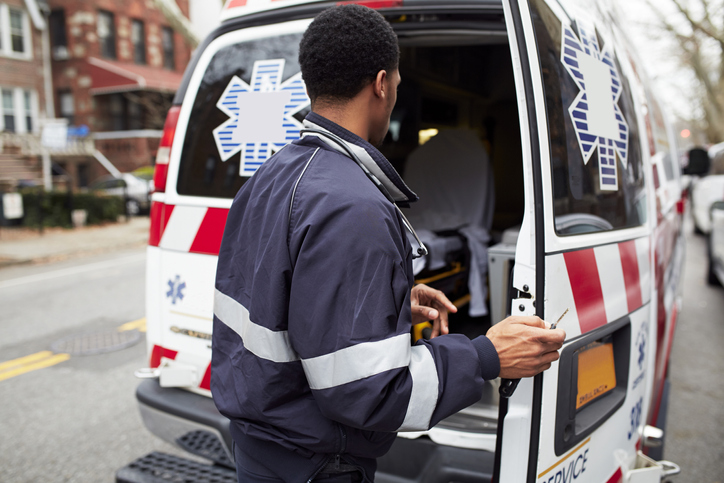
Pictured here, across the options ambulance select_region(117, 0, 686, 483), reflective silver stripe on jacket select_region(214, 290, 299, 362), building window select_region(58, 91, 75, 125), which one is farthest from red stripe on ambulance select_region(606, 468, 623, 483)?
building window select_region(58, 91, 75, 125)

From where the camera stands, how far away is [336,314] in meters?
1.14

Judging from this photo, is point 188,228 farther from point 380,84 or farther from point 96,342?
point 96,342

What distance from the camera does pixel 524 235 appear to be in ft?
4.55

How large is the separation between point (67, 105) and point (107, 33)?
389cm

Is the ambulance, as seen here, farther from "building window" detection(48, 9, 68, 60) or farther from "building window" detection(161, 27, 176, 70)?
"building window" detection(161, 27, 176, 70)

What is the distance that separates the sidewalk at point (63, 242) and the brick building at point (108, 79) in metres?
10.8

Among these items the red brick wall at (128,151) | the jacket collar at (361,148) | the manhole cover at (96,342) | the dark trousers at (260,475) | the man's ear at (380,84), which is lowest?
the manhole cover at (96,342)

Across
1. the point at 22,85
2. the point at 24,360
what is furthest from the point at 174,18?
the point at 22,85

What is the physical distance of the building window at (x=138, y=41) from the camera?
1032 inches

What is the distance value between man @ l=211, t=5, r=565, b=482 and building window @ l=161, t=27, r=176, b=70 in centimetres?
2948

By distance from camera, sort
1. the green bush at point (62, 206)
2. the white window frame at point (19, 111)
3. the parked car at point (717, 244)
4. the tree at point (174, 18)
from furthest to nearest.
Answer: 1. the white window frame at point (19, 111)
2. the green bush at point (62, 206)
3. the tree at point (174, 18)
4. the parked car at point (717, 244)

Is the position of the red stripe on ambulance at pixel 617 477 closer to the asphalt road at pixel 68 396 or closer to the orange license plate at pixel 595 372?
the orange license plate at pixel 595 372

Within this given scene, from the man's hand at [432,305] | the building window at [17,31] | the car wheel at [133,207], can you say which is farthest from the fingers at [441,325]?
the building window at [17,31]

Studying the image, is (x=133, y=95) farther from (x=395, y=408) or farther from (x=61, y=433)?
(x=395, y=408)
